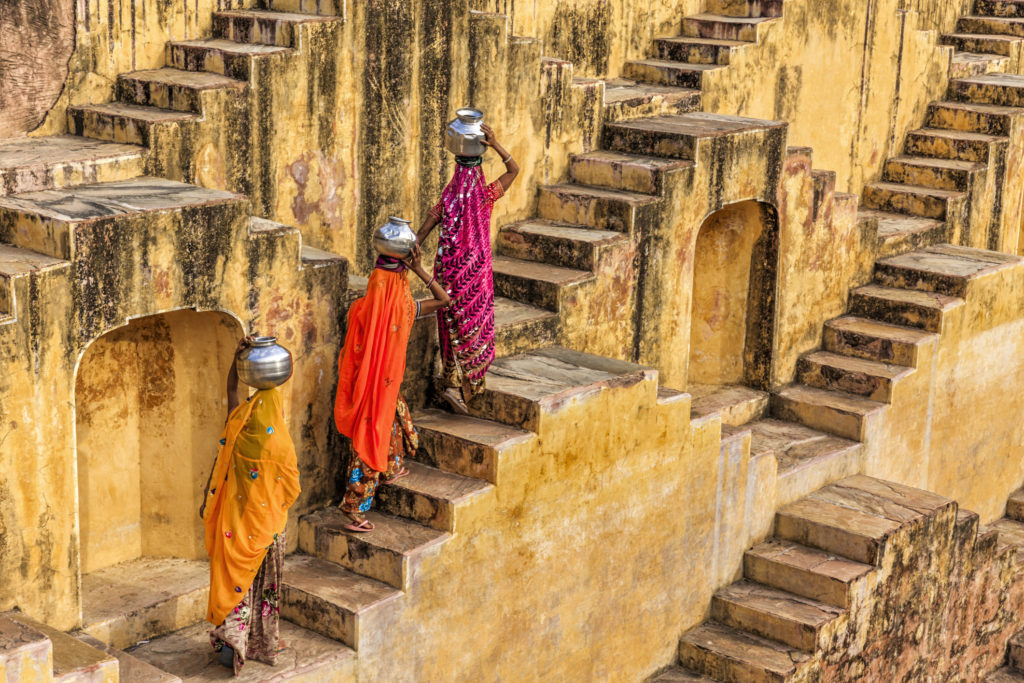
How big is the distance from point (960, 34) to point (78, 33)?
10.3m

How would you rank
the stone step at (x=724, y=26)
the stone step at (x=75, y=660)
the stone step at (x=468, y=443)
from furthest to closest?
1. the stone step at (x=724, y=26)
2. the stone step at (x=468, y=443)
3. the stone step at (x=75, y=660)

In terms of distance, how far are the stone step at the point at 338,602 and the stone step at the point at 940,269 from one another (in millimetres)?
5981

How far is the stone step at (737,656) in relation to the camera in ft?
30.8

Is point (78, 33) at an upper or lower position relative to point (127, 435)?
upper

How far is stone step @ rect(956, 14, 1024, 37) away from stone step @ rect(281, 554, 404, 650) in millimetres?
10575

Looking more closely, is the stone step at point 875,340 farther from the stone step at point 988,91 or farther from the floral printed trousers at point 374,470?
the floral printed trousers at point 374,470

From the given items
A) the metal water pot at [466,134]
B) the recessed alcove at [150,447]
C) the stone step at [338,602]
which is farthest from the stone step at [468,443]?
the metal water pot at [466,134]

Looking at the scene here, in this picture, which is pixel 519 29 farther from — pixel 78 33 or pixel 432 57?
pixel 78 33

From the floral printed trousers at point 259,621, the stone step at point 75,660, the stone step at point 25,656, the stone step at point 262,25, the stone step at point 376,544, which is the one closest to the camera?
the stone step at point 25,656

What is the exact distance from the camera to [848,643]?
32.7 ft

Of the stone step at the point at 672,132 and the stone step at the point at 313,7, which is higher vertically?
the stone step at the point at 313,7

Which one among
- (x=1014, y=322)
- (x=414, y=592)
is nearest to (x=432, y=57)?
(x=414, y=592)

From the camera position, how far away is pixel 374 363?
777 centimetres

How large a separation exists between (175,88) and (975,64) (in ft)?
29.9
